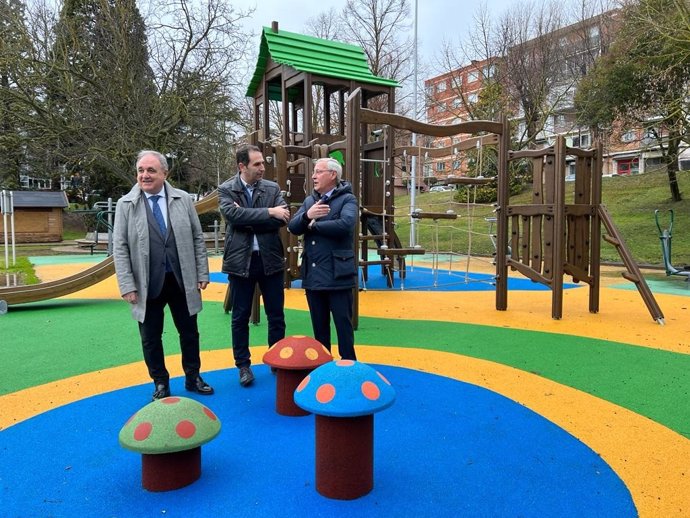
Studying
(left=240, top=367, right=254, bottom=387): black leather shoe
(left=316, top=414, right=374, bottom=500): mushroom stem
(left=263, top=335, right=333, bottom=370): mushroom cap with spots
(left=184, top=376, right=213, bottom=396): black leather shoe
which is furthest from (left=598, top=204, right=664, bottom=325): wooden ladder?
(left=316, top=414, right=374, bottom=500): mushroom stem

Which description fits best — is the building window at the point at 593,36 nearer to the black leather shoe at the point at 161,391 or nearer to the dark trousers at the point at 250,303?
the dark trousers at the point at 250,303

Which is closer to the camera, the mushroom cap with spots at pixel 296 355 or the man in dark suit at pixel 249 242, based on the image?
the mushroom cap with spots at pixel 296 355

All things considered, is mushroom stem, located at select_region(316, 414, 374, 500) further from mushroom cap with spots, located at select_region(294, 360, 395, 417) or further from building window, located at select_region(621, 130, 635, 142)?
building window, located at select_region(621, 130, 635, 142)

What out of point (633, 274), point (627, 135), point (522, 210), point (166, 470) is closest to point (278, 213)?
point (166, 470)

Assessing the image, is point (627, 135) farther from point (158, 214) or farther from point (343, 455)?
point (343, 455)

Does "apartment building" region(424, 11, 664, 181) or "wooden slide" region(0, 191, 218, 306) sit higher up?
"apartment building" region(424, 11, 664, 181)

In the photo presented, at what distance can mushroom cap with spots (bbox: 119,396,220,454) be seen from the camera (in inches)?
94.0

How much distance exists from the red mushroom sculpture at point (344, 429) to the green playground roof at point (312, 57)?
8.41 meters

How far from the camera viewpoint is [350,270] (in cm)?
385

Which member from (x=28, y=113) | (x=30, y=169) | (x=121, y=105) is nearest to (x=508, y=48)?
(x=121, y=105)

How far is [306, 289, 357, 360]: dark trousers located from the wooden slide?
3.69 meters

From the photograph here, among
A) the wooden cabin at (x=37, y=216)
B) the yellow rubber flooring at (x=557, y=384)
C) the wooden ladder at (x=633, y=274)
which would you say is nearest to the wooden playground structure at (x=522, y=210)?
the wooden ladder at (x=633, y=274)

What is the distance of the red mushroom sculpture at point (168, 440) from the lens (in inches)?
94.3

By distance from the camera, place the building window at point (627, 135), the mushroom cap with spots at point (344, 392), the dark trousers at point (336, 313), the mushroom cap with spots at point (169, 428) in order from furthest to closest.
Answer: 1. the building window at point (627, 135)
2. the dark trousers at point (336, 313)
3. the mushroom cap with spots at point (169, 428)
4. the mushroom cap with spots at point (344, 392)
